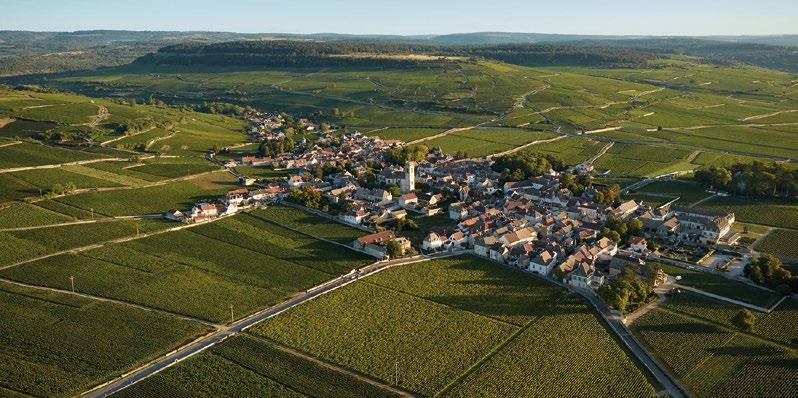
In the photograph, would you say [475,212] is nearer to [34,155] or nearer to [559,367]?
[559,367]

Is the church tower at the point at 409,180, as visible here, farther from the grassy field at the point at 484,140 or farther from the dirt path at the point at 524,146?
the grassy field at the point at 484,140

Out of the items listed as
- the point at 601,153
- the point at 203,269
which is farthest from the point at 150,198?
the point at 601,153

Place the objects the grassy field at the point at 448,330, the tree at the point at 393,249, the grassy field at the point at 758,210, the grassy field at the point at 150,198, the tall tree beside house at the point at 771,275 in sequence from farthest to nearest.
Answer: the grassy field at the point at 150,198, the grassy field at the point at 758,210, the tree at the point at 393,249, the tall tree beside house at the point at 771,275, the grassy field at the point at 448,330

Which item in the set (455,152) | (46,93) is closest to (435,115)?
(455,152)

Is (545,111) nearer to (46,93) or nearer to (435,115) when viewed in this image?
(435,115)

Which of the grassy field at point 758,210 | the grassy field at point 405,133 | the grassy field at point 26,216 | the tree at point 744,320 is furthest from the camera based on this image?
the grassy field at point 405,133

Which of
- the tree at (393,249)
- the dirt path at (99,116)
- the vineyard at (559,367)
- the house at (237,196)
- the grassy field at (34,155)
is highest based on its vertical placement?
the dirt path at (99,116)

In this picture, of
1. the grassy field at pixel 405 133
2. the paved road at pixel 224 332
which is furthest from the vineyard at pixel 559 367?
the grassy field at pixel 405 133
